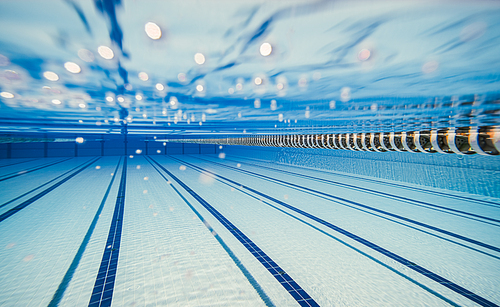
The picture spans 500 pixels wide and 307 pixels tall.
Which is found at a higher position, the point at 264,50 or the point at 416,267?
the point at 264,50

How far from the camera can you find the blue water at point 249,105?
4.70ft

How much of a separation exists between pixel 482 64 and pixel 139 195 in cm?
671

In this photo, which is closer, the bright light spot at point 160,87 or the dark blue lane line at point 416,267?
the dark blue lane line at point 416,267

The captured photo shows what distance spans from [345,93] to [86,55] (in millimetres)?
3023

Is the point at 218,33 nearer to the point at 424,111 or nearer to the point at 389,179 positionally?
the point at 424,111

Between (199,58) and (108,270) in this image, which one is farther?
(108,270)

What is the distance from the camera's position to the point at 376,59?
1.91 meters

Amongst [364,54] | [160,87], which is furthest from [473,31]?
[160,87]

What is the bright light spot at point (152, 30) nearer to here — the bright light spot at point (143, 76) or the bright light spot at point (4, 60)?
the bright light spot at point (143, 76)

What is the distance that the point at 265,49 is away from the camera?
73.2 inches

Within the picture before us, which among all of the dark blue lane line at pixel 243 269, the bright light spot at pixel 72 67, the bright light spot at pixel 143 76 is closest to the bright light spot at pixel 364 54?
the bright light spot at pixel 143 76

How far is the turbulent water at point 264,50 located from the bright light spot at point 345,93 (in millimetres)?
12

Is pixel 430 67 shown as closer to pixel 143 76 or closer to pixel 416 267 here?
pixel 416 267

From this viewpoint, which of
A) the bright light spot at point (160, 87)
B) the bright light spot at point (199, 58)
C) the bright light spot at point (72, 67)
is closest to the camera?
the bright light spot at point (199, 58)
